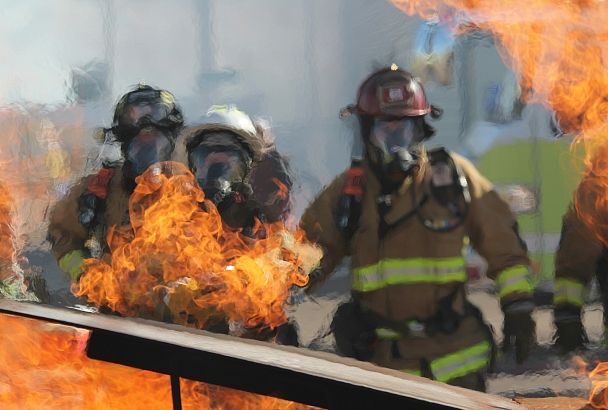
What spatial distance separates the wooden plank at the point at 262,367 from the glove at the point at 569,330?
72.7 inches

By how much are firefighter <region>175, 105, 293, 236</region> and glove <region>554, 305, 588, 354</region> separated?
1.45 meters

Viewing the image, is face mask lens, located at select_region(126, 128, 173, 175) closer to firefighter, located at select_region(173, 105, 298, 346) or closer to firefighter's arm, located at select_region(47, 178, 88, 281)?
firefighter, located at select_region(173, 105, 298, 346)

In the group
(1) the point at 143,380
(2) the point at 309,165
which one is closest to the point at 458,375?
(1) the point at 143,380

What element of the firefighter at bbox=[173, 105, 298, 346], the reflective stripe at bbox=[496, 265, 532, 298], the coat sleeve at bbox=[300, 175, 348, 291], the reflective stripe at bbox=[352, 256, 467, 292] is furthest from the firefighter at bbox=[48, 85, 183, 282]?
the reflective stripe at bbox=[496, 265, 532, 298]

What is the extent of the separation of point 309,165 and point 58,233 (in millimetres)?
1780

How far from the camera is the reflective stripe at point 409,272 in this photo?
3053 millimetres

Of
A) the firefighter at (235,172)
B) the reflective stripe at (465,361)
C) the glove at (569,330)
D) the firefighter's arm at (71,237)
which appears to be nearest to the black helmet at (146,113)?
the firefighter at (235,172)

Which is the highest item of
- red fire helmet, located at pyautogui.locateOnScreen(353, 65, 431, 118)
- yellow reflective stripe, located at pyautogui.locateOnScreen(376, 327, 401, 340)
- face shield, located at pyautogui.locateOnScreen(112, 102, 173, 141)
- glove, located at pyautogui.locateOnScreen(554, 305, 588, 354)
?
red fire helmet, located at pyautogui.locateOnScreen(353, 65, 431, 118)

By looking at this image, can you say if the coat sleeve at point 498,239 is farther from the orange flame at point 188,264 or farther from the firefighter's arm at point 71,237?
the firefighter's arm at point 71,237

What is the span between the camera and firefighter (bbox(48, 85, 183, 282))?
3861 mm

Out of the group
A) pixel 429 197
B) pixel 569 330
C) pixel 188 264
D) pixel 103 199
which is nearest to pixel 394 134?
pixel 429 197

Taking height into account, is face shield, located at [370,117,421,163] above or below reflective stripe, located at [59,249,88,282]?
above

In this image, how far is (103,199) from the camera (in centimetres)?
388

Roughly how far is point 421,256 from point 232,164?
1.21 metres
